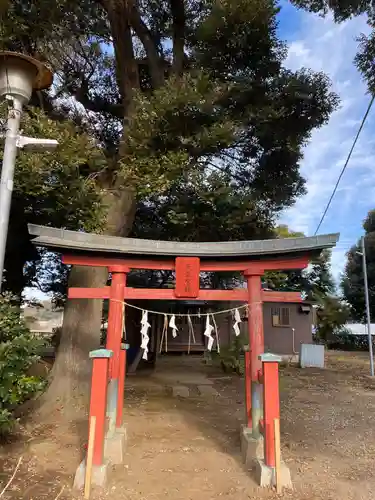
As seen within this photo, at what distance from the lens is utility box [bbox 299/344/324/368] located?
56.0 feet

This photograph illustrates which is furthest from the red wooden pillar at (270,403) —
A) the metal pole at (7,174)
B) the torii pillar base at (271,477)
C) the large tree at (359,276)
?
the large tree at (359,276)

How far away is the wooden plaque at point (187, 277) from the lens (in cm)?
605

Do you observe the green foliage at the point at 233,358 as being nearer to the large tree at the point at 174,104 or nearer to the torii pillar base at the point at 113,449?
the large tree at the point at 174,104

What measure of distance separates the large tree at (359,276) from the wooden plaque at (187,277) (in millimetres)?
25369

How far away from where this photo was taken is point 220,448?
6.44m

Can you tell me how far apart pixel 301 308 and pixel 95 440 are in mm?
17138

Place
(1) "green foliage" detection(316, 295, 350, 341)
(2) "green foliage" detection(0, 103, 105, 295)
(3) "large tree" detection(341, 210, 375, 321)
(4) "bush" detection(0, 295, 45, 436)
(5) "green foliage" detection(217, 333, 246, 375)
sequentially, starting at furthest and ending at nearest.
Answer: (3) "large tree" detection(341, 210, 375, 321), (1) "green foliage" detection(316, 295, 350, 341), (5) "green foliage" detection(217, 333, 246, 375), (2) "green foliage" detection(0, 103, 105, 295), (4) "bush" detection(0, 295, 45, 436)

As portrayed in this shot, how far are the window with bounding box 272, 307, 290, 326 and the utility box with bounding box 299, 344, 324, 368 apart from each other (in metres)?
3.16

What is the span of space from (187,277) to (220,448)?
2.86 m

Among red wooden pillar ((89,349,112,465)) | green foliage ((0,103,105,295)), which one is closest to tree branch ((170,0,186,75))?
green foliage ((0,103,105,295))

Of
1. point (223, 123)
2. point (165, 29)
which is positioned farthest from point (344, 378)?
point (165, 29)

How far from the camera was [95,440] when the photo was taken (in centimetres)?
491

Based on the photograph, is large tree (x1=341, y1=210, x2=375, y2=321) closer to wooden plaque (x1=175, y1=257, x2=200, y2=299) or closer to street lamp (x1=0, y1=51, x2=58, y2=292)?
wooden plaque (x1=175, y1=257, x2=200, y2=299)

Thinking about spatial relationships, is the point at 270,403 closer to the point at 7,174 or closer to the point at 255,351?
the point at 255,351
